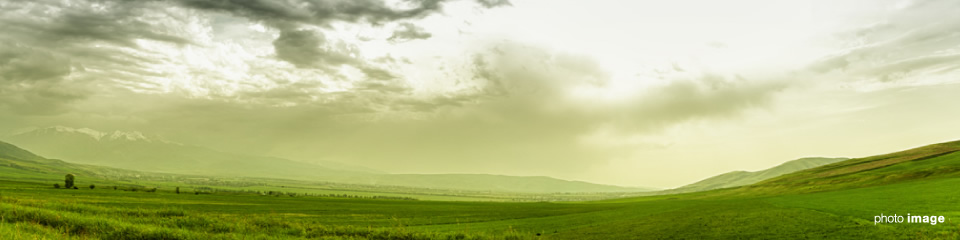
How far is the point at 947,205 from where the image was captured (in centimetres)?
4278

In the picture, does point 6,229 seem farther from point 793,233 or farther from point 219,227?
point 793,233

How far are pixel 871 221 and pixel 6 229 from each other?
182 feet

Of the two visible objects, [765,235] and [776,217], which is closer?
[765,235]

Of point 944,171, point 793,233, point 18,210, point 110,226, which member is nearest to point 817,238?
point 793,233

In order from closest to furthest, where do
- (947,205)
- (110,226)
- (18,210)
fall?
(110,226)
(18,210)
(947,205)

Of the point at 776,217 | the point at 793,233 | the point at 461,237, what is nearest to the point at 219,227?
the point at 461,237

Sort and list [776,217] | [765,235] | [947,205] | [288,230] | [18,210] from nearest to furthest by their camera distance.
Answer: [18,210] < [288,230] < [765,235] < [947,205] < [776,217]

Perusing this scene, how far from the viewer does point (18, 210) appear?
2616 cm

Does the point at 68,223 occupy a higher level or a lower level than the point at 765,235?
higher

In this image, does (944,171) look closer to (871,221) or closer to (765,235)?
(871,221)

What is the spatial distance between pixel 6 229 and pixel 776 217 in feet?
196

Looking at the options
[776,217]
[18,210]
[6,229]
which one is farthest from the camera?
[776,217]

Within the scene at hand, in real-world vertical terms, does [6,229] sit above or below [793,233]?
above

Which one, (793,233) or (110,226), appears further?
(793,233)
